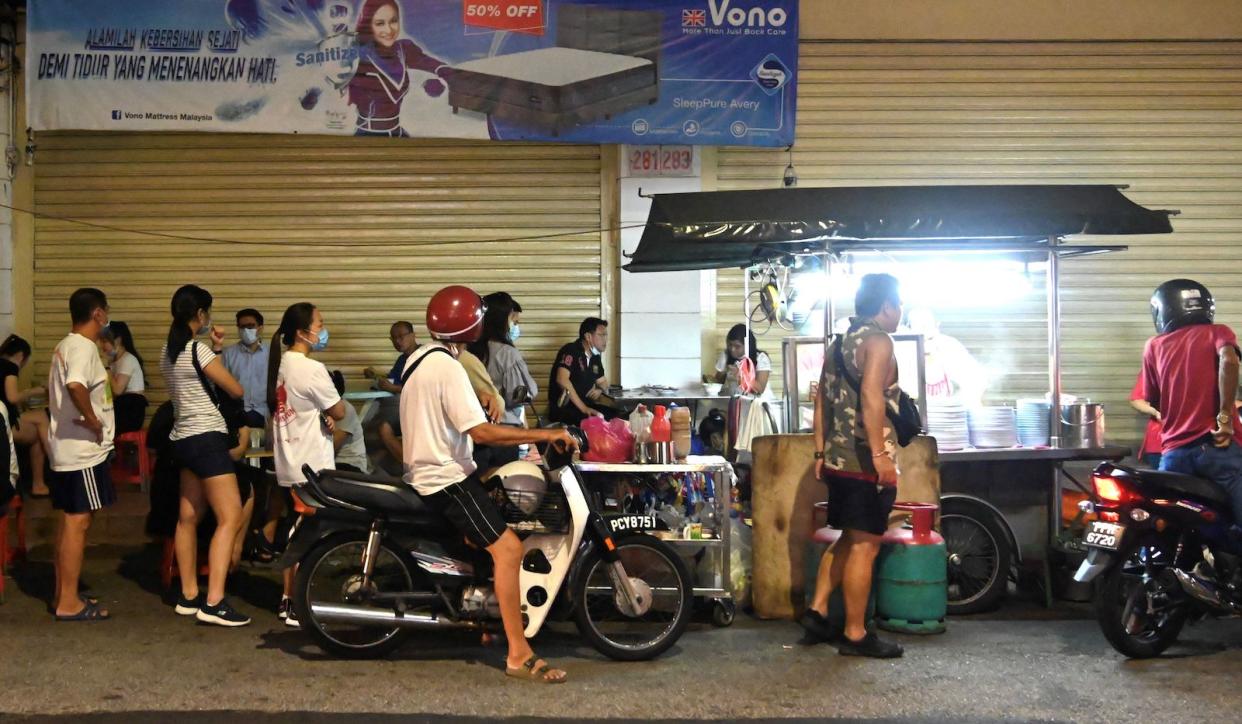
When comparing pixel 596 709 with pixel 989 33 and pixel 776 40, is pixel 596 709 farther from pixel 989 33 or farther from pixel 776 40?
pixel 989 33

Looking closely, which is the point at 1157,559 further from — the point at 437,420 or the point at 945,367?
the point at 437,420

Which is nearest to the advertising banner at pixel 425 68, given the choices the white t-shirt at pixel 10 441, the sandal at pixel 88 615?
A: the white t-shirt at pixel 10 441

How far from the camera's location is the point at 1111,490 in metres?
6.59

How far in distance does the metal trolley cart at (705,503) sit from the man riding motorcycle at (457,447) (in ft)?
3.71

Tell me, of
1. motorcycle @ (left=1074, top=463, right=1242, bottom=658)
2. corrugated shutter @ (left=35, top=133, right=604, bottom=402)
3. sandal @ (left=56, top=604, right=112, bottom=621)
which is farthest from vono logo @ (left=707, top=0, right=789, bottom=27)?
sandal @ (left=56, top=604, right=112, bottom=621)

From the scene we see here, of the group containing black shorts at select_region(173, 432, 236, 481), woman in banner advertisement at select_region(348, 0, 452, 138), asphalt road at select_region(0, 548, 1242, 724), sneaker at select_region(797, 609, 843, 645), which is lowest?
asphalt road at select_region(0, 548, 1242, 724)

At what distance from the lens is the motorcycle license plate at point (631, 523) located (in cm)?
654

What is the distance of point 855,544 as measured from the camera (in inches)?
263

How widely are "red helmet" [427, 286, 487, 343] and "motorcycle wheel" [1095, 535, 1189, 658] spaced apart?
142 inches

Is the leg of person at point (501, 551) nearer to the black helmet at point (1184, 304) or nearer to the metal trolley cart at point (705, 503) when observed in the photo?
the metal trolley cart at point (705, 503)

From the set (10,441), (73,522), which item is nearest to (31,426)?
(10,441)

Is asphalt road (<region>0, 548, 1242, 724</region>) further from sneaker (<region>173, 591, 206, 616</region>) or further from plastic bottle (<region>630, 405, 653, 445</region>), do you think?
plastic bottle (<region>630, 405, 653, 445</region>)

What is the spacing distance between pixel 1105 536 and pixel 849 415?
1.48m

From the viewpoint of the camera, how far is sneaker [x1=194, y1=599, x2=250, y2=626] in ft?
23.7
